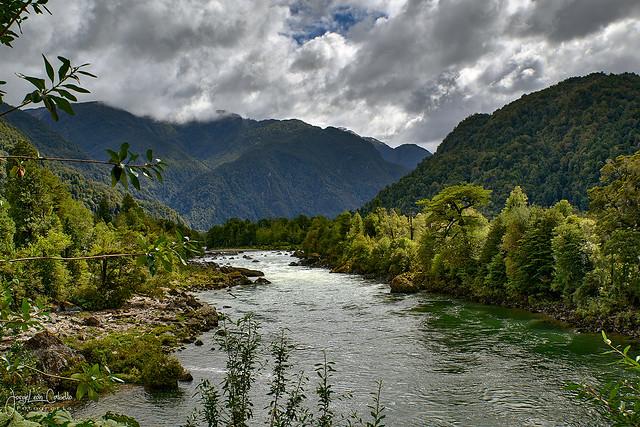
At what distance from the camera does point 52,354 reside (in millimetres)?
18906

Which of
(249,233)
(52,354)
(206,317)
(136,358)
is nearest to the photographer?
(52,354)

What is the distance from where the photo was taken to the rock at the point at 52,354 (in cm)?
1830

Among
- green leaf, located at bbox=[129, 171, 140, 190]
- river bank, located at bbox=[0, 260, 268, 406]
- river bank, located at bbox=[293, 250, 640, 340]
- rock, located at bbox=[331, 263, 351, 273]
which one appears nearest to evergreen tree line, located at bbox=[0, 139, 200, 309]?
river bank, located at bbox=[0, 260, 268, 406]

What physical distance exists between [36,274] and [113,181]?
117 feet

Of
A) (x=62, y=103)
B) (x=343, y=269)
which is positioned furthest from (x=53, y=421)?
(x=343, y=269)

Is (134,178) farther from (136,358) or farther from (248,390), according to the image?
(136,358)

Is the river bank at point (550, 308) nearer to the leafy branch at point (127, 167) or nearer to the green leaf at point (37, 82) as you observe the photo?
the leafy branch at point (127, 167)

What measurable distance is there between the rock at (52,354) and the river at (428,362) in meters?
2.70

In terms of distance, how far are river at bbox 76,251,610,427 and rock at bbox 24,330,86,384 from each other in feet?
8.86

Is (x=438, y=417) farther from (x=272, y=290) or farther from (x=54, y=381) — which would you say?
(x=272, y=290)

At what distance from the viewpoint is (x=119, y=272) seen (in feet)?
120

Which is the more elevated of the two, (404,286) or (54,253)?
(54,253)

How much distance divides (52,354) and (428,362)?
16560 mm

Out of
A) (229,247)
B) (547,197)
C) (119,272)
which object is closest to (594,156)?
(547,197)
